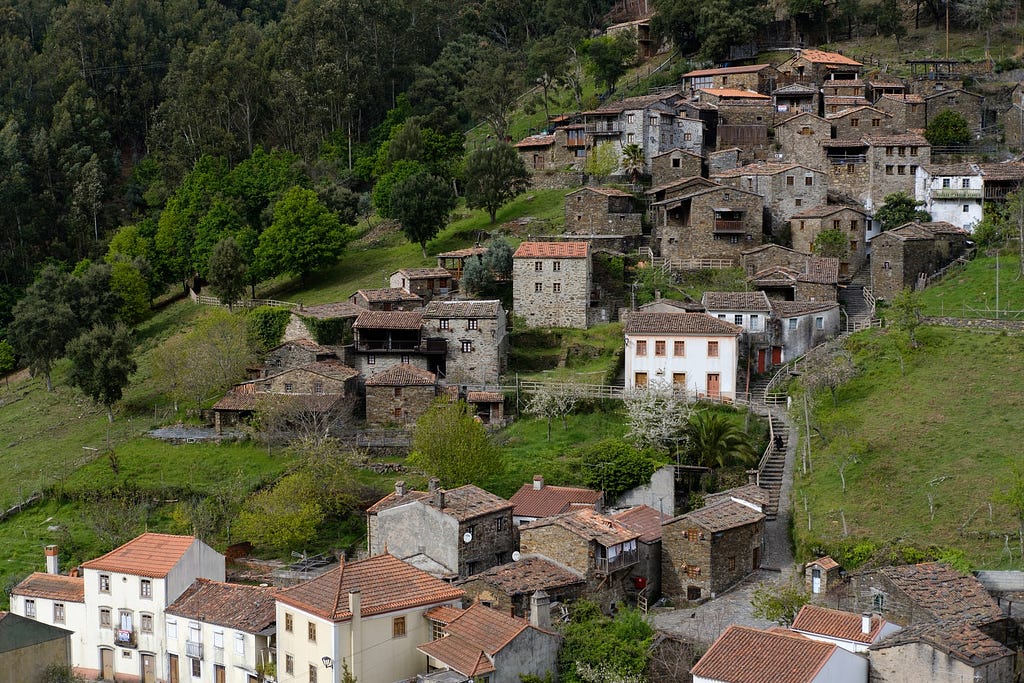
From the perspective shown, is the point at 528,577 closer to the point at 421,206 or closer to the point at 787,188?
the point at 787,188

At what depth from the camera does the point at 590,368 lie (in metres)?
57.7

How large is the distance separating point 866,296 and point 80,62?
68.1 meters

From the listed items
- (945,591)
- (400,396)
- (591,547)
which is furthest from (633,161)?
(945,591)

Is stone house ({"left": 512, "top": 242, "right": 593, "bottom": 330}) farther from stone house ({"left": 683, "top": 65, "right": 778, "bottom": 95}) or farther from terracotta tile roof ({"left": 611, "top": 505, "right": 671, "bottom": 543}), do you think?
stone house ({"left": 683, "top": 65, "right": 778, "bottom": 95})

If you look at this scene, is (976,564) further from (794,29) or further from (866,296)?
(794,29)

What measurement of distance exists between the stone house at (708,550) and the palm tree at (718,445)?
19.3ft

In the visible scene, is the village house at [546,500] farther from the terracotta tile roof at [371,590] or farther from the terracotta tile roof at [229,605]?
the terracotta tile roof at [229,605]

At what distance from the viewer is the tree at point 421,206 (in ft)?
231

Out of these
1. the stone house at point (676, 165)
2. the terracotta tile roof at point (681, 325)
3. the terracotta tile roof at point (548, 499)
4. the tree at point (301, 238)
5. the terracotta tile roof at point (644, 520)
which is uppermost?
the stone house at point (676, 165)

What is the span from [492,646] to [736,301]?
25237mm

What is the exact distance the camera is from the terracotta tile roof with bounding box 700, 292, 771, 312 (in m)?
56.6

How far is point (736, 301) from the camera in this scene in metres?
57.2

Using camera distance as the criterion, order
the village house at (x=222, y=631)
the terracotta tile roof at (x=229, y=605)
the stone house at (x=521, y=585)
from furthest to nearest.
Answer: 1. the terracotta tile roof at (x=229, y=605)
2. the village house at (x=222, y=631)
3. the stone house at (x=521, y=585)

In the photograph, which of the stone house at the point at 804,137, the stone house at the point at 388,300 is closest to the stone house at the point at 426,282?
the stone house at the point at 388,300
